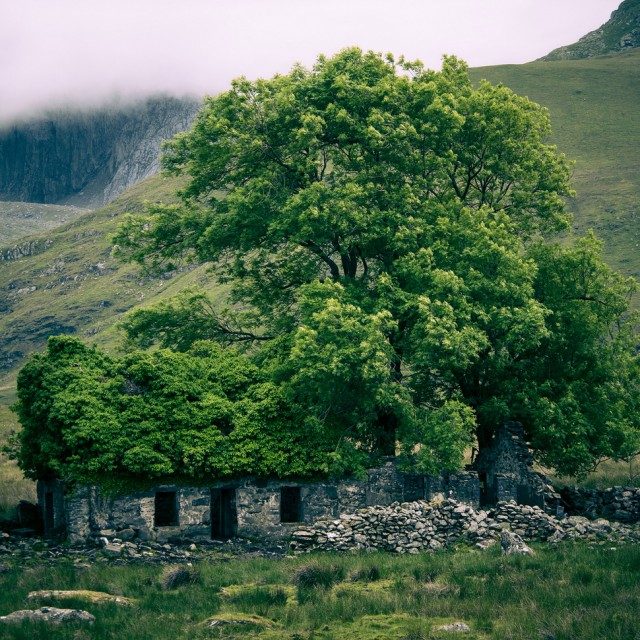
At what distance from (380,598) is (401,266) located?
52.3 ft

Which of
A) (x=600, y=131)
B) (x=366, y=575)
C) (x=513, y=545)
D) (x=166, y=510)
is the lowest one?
(x=166, y=510)

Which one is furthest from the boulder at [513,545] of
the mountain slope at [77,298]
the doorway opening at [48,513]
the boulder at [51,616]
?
the mountain slope at [77,298]

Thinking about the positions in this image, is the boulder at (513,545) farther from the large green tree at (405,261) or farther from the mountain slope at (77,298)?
the mountain slope at (77,298)

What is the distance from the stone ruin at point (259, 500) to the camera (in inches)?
1195

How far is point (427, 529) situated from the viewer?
2859 cm

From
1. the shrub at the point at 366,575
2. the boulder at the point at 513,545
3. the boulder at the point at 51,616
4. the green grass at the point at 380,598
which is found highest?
the boulder at the point at 51,616

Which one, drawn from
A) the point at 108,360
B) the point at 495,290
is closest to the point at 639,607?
the point at 495,290

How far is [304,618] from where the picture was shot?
733 inches

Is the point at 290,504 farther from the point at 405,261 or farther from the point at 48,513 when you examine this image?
the point at 405,261

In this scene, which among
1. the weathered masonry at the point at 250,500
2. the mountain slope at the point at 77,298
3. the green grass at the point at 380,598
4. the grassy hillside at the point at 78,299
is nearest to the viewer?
the green grass at the point at 380,598

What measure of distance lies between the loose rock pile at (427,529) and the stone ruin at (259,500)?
1370mm

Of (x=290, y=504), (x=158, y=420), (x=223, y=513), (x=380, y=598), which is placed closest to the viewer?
(x=380, y=598)

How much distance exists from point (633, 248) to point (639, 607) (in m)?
87.8

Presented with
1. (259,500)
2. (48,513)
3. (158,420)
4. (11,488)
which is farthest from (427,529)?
(11,488)
